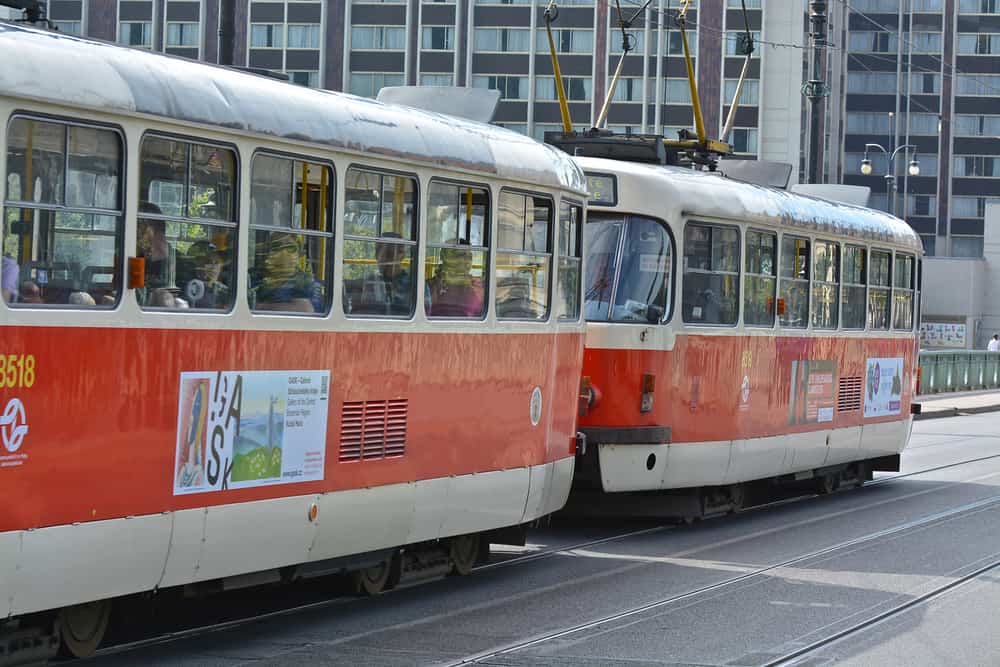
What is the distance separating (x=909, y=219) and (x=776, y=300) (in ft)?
320

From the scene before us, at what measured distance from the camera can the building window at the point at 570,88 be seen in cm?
7994

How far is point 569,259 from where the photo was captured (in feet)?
39.1

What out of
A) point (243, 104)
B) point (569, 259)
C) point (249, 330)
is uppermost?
point (243, 104)

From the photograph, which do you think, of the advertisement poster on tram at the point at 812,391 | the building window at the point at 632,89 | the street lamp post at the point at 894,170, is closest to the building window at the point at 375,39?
the building window at the point at 632,89

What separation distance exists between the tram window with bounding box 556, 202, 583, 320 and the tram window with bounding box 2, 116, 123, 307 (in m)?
4.72

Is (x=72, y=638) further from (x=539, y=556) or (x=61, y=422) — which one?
(x=539, y=556)

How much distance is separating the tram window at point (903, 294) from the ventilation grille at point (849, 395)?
1.42 m

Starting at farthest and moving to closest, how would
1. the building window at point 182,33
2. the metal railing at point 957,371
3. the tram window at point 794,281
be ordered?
the building window at point 182,33
the metal railing at point 957,371
the tram window at point 794,281

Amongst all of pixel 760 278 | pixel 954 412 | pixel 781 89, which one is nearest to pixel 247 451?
pixel 760 278

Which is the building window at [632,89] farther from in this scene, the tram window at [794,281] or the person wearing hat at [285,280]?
the person wearing hat at [285,280]

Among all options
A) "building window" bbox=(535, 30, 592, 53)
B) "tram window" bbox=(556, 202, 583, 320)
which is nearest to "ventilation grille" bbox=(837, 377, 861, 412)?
"tram window" bbox=(556, 202, 583, 320)

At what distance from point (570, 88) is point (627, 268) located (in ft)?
224

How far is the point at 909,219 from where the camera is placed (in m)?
110

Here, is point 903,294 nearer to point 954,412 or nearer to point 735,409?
point 735,409
